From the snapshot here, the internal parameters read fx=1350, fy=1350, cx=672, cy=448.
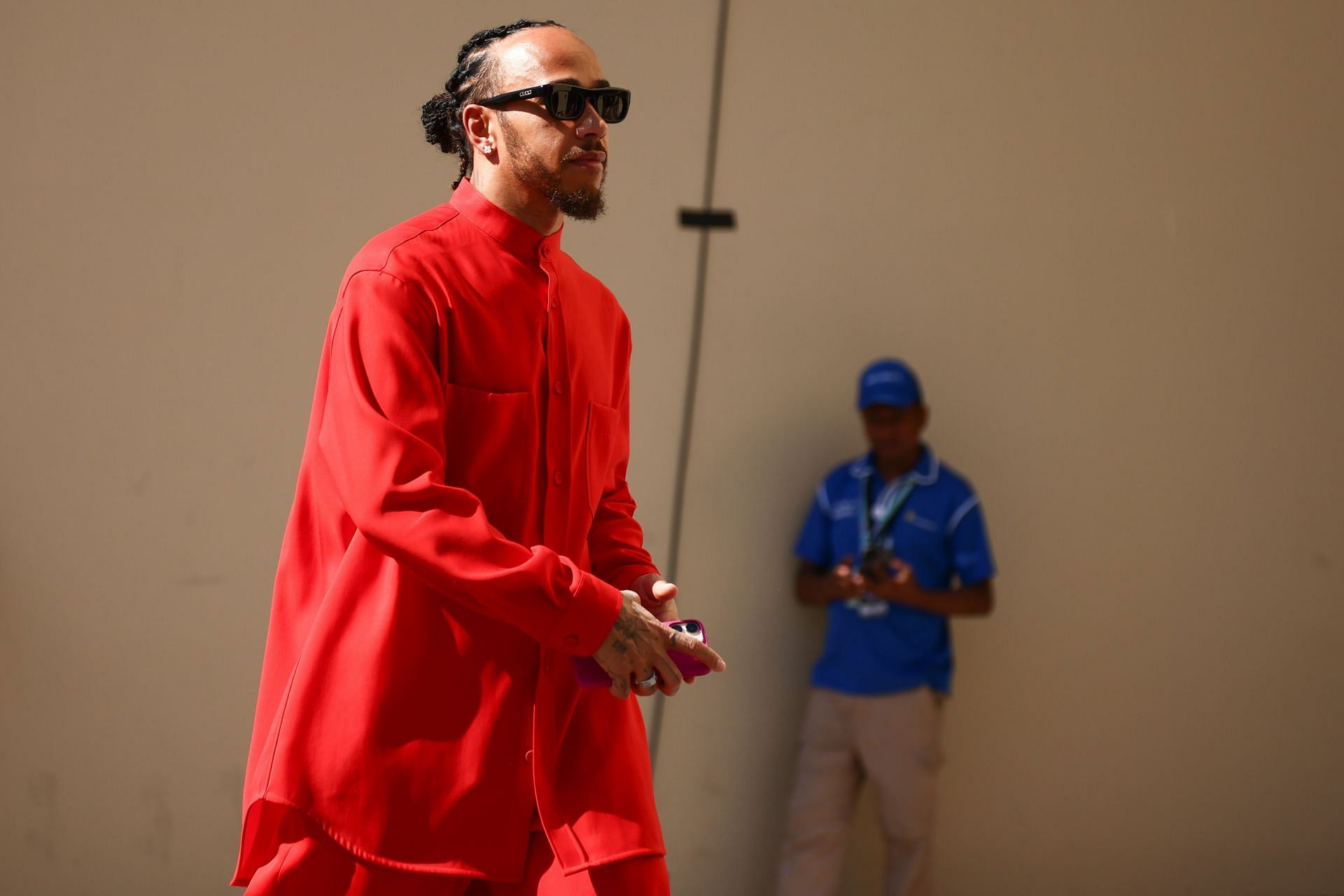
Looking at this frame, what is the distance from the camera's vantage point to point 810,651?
3906mm

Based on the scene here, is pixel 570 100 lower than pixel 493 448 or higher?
higher

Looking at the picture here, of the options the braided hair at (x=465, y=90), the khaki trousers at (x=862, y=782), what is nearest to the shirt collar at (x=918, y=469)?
the khaki trousers at (x=862, y=782)

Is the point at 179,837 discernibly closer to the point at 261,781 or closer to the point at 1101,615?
the point at 261,781

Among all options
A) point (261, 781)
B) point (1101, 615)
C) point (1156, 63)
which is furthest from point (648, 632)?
point (1156, 63)

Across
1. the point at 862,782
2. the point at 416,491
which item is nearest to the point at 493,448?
the point at 416,491

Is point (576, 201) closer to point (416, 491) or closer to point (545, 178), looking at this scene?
point (545, 178)

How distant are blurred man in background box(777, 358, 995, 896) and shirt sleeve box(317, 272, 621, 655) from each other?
2.29 metres

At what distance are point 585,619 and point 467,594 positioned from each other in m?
0.13

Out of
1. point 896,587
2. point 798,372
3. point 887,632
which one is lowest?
point 887,632

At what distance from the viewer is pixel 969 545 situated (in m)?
3.73

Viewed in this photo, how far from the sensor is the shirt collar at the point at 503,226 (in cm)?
167

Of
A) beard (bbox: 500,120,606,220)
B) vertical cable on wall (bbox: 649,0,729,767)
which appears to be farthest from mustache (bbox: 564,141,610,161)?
vertical cable on wall (bbox: 649,0,729,767)

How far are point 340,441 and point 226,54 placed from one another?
7.72 feet

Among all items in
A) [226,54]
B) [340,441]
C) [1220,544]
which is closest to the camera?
[340,441]
